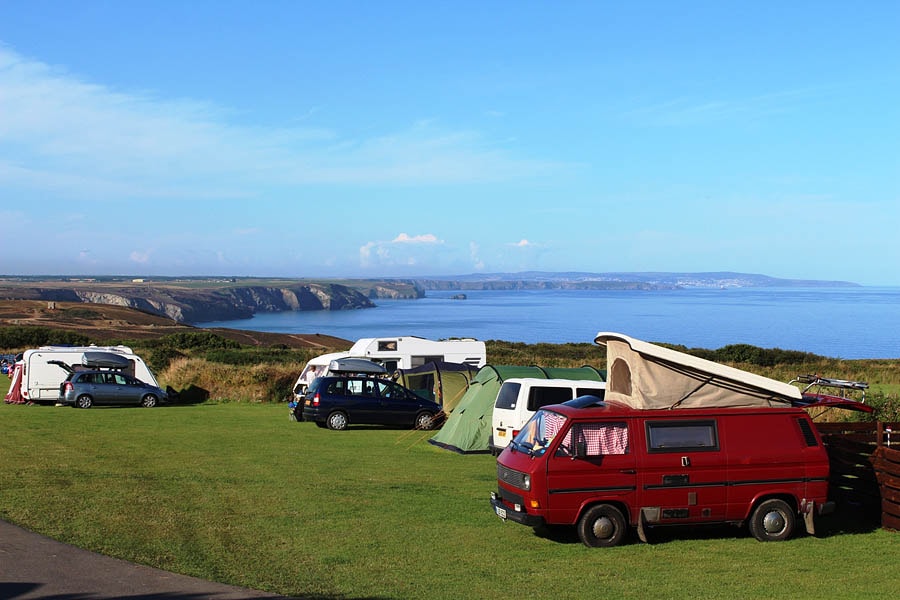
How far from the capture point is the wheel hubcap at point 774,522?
10.8m

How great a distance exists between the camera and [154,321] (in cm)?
9262

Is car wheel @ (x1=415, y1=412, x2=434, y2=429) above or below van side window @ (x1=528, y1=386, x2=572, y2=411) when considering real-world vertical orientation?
below

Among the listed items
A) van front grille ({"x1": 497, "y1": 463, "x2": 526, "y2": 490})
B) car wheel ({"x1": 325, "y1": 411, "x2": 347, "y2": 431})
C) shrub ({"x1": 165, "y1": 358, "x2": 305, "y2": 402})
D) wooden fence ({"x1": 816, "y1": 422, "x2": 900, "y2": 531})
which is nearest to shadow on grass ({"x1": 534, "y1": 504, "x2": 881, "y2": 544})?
wooden fence ({"x1": 816, "y1": 422, "x2": 900, "y2": 531})

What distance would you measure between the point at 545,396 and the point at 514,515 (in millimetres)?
7281

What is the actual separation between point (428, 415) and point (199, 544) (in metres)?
13.8

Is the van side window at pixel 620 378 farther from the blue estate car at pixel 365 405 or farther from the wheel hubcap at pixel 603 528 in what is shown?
the blue estate car at pixel 365 405

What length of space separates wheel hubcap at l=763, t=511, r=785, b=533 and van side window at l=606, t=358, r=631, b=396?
2.15 metres

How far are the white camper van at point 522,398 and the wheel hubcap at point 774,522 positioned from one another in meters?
6.85

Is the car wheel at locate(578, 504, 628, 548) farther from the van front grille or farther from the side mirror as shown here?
the van front grille

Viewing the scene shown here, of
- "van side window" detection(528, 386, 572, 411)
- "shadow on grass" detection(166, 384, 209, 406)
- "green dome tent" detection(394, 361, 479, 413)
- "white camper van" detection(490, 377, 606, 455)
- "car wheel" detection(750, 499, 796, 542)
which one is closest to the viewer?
"car wheel" detection(750, 499, 796, 542)

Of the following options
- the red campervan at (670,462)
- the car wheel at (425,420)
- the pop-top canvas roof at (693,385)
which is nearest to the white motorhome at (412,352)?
the car wheel at (425,420)

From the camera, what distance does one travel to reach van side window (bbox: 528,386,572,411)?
17.6 meters

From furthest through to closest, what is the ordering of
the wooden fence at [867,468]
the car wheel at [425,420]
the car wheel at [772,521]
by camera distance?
1. the car wheel at [425,420]
2. the wooden fence at [867,468]
3. the car wheel at [772,521]

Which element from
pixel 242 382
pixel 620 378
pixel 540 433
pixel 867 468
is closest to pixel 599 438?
pixel 540 433
